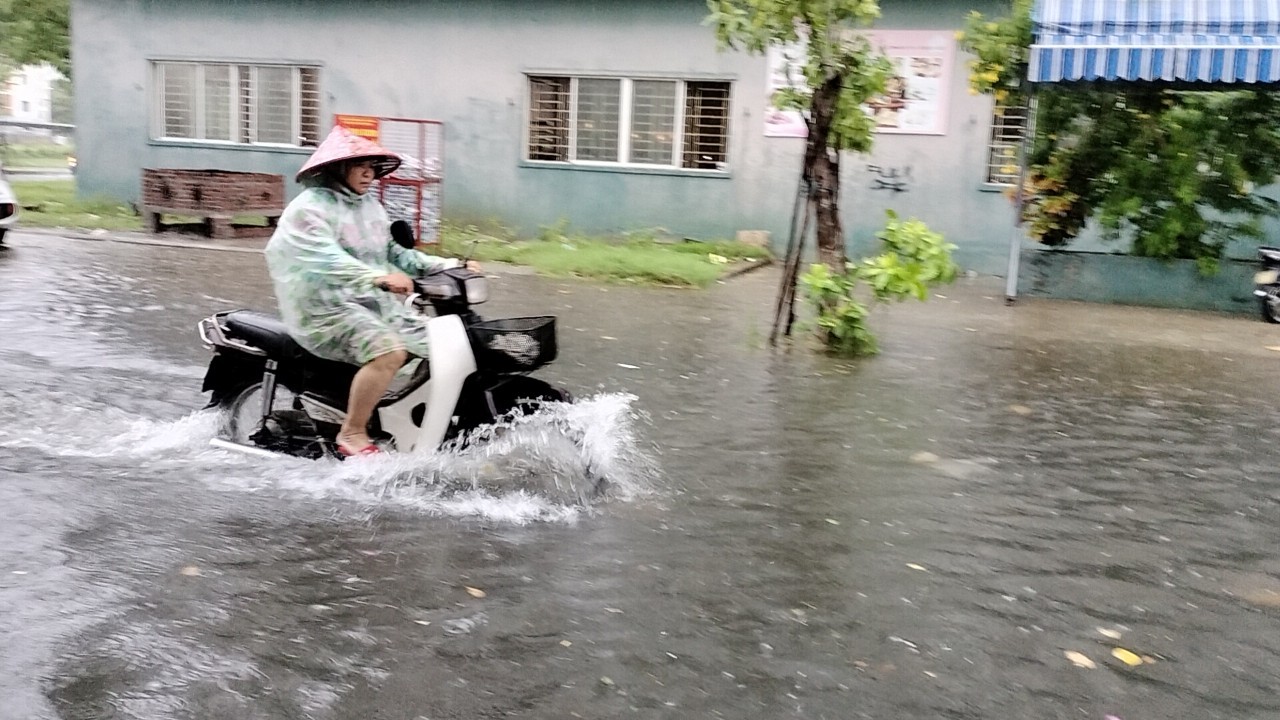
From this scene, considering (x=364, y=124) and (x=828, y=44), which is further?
(x=364, y=124)

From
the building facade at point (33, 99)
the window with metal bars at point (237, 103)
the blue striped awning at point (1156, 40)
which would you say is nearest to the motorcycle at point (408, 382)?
the blue striped awning at point (1156, 40)

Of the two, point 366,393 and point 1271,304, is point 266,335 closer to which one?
point 366,393

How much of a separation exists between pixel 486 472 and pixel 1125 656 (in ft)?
9.29

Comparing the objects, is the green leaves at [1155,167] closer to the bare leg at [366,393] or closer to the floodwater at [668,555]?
the floodwater at [668,555]

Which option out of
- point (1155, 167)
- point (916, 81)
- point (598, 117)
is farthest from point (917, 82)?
point (598, 117)

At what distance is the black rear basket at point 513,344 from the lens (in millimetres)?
5137

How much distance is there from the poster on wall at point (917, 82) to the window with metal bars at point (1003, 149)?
68 centimetres

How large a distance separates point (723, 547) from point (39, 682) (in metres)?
2.54

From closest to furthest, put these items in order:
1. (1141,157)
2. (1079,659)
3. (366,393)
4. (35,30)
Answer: (1079,659)
(366,393)
(1141,157)
(35,30)

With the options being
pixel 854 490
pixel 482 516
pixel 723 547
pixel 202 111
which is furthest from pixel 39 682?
pixel 202 111

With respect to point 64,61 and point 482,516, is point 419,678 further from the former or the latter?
point 64,61

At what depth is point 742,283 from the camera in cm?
1379

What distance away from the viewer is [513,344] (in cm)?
513

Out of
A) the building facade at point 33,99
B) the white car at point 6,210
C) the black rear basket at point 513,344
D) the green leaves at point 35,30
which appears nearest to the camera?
the black rear basket at point 513,344
